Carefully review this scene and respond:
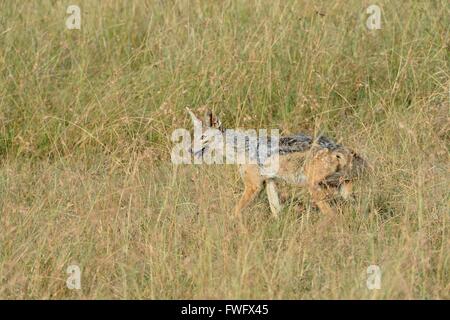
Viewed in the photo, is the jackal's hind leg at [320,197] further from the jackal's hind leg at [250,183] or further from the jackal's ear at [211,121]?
the jackal's ear at [211,121]

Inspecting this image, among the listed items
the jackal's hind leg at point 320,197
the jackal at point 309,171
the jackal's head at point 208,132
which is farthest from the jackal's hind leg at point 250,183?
the jackal's hind leg at point 320,197

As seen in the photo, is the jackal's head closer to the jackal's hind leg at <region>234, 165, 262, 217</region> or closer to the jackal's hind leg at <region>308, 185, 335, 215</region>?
the jackal's hind leg at <region>234, 165, 262, 217</region>

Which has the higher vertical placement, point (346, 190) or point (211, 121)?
point (211, 121)

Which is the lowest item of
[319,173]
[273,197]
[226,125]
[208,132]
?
[273,197]

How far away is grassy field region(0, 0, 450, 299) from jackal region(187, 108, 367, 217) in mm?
103

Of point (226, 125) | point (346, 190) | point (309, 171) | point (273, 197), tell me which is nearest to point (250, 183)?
point (273, 197)

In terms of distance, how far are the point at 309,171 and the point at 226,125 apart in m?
1.42

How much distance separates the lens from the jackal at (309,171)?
19.0 ft

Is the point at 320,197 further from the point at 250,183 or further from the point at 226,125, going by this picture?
the point at 226,125

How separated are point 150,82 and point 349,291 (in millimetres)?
3079

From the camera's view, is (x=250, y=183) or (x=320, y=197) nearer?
(x=320, y=197)

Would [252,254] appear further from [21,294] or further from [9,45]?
[9,45]

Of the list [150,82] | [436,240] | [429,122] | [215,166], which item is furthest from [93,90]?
[436,240]

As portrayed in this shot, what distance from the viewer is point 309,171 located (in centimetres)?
583
